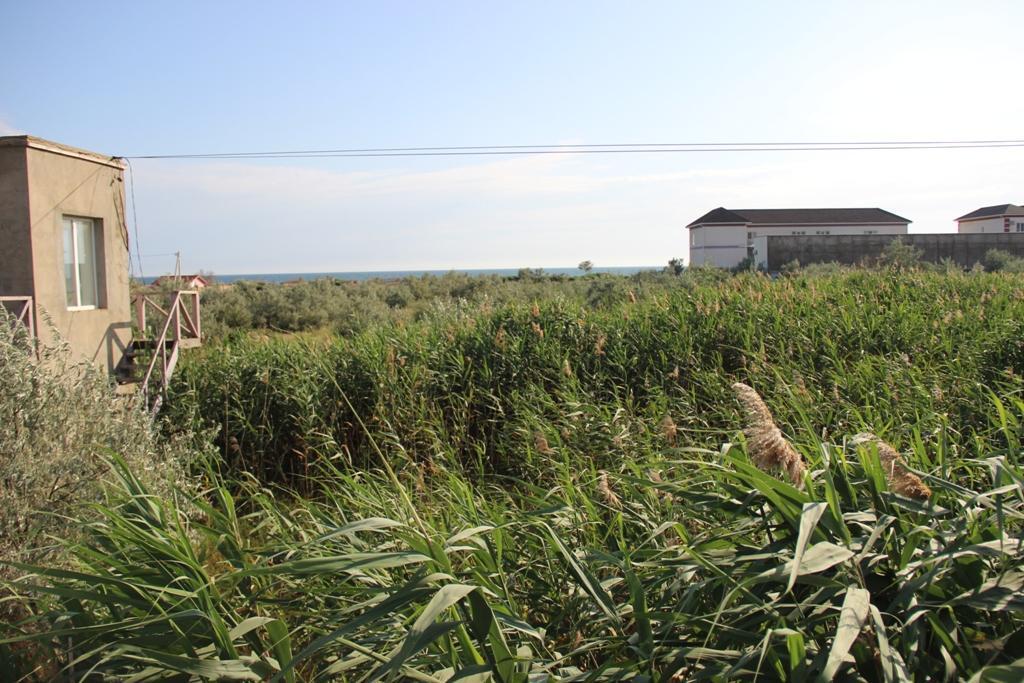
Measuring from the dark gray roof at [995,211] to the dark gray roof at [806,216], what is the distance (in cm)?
605

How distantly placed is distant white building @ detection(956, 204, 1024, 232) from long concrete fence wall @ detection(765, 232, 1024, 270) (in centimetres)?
1691

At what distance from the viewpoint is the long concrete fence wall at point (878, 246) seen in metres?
34.1

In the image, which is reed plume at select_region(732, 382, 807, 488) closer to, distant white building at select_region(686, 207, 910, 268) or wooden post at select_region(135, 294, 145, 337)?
wooden post at select_region(135, 294, 145, 337)

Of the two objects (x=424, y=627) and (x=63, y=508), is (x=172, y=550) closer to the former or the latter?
(x=424, y=627)

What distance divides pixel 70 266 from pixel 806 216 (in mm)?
51431

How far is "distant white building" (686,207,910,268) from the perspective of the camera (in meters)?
49.1

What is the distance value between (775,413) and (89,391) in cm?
605

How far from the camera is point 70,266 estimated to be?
12695mm

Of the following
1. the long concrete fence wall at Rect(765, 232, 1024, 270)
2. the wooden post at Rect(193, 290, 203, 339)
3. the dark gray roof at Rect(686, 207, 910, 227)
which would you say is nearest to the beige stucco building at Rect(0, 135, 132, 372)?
the wooden post at Rect(193, 290, 203, 339)

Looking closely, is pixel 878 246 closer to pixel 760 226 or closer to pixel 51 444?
pixel 760 226

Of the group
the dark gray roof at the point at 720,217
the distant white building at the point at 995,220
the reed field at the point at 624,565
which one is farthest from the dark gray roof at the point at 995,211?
the reed field at the point at 624,565

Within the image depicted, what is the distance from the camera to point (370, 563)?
7.80ft

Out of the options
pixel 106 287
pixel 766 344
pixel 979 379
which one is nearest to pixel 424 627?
pixel 979 379

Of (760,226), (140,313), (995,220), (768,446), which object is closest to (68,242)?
(140,313)
